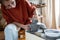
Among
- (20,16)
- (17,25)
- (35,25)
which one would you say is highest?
(20,16)

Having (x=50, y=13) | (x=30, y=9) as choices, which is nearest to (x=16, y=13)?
(x=30, y=9)

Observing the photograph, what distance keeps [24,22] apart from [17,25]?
109 millimetres

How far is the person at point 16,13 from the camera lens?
171 centimetres

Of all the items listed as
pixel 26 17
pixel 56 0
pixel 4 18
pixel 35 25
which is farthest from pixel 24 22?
pixel 56 0

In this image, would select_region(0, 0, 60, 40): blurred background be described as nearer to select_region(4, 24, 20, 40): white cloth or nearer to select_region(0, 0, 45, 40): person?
select_region(0, 0, 45, 40): person

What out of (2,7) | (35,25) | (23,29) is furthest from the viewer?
(35,25)

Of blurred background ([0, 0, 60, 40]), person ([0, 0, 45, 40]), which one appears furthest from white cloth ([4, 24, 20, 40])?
blurred background ([0, 0, 60, 40])

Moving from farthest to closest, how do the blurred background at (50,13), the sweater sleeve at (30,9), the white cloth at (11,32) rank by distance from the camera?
the blurred background at (50,13), the sweater sleeve at (30,9), the white cloth at (11,32)

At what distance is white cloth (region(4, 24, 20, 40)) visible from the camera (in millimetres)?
1641

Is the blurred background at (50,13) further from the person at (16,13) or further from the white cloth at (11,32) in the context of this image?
the white cloth at (11,32)

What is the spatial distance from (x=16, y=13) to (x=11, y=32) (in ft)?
0.93

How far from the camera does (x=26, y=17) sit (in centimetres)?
182

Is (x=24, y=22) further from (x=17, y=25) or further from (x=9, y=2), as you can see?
(x=9, y=2)

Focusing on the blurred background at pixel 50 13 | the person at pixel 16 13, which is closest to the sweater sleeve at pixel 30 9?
→ the person at pixel 16 13
